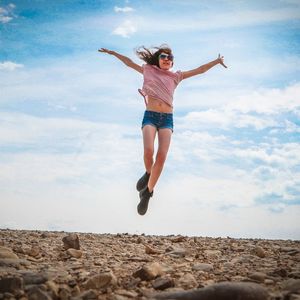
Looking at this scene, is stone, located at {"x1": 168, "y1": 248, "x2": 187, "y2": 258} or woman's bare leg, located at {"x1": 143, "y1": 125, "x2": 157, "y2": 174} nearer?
stone, located at {"x1": 168, "y1": 248, "x2": 187, "y2": 258}

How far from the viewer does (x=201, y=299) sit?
3.40m

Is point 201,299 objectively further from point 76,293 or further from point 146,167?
point 146,167

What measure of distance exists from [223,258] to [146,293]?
2.87 metres

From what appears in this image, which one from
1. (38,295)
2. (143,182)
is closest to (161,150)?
(143,182)

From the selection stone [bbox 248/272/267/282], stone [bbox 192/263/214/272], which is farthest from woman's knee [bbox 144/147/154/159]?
stone [bbox 248/272/267/282]

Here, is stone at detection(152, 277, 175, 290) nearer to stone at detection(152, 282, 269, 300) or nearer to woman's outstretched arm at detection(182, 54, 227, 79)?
stone at detection(152, 282, 269, 300)

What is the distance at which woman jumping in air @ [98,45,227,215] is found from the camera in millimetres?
8156

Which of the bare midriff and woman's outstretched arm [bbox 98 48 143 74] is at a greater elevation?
woman's outstretched arm [bbox 98 48 143 74]

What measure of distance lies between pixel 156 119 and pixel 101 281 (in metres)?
4.89

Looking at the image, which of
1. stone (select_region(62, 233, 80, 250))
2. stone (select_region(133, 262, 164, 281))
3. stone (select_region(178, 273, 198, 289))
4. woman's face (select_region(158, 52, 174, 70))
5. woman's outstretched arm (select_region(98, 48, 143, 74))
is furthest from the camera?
woman's outstretched arm (select_region(98, 48, 143, 74))

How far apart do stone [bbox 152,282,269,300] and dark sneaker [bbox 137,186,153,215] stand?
471 centimetres

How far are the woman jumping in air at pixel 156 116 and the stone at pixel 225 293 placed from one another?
15.3ft

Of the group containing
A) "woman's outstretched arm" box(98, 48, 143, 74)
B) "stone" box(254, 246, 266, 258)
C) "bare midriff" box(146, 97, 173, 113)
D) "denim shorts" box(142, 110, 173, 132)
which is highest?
"woman's outstretched arm" box(98, 48, 143, 74)

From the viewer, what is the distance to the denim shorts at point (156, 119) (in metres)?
8.19
